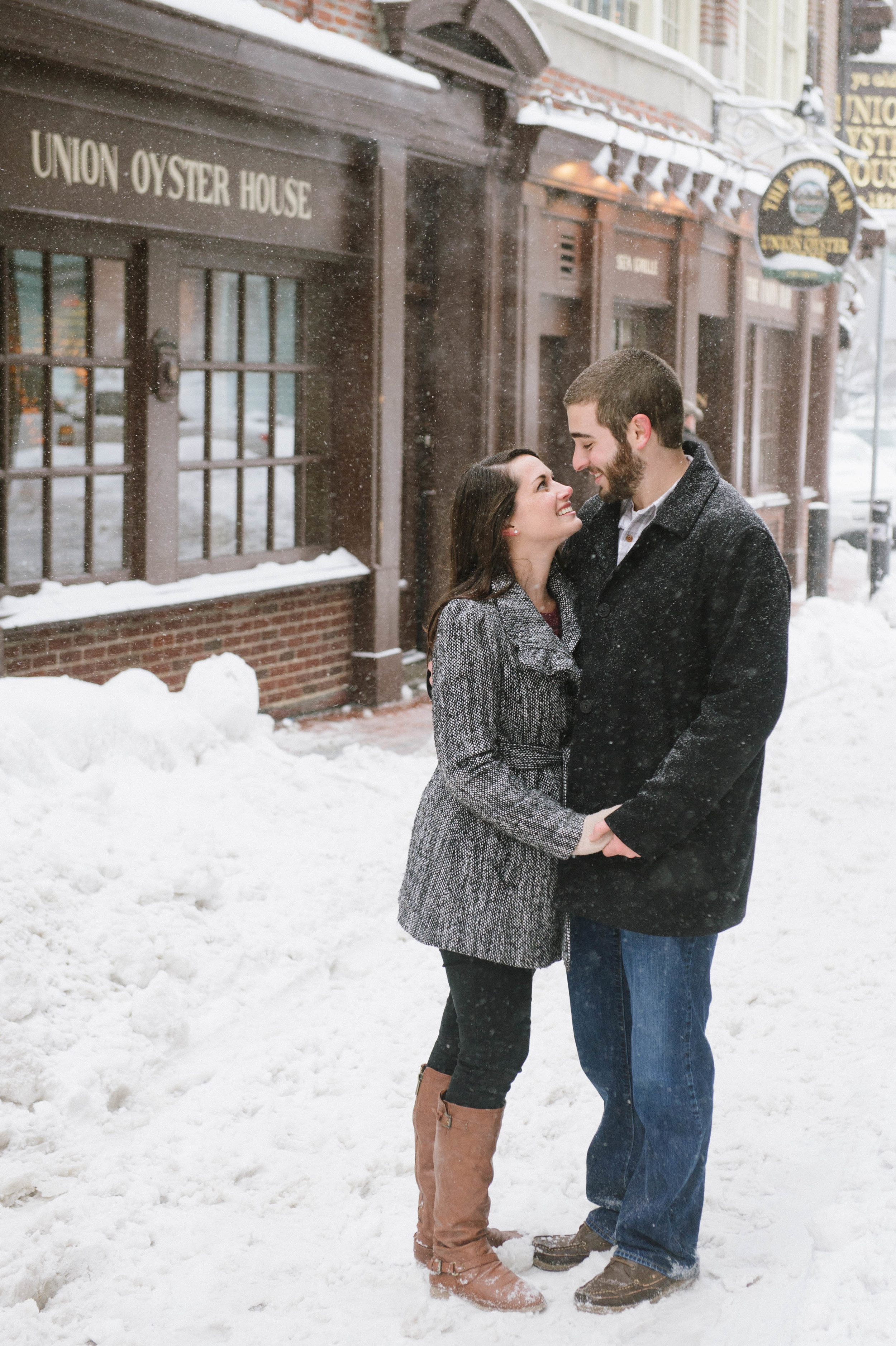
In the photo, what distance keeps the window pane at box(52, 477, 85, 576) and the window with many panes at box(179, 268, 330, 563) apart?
843 mm

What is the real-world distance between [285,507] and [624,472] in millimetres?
6794

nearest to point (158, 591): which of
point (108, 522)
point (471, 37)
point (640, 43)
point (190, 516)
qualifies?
point (108, 522)

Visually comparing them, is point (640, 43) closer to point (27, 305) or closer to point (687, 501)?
point (27, 305)

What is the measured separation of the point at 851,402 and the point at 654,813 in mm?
53411

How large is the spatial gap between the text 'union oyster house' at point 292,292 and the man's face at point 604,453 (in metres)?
4.93

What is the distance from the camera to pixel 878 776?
322 inches

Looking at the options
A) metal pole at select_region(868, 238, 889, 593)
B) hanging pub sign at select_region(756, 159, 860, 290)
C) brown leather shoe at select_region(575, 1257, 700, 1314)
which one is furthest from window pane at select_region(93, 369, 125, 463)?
metal pole at select_region(868, 238, 889, 593)

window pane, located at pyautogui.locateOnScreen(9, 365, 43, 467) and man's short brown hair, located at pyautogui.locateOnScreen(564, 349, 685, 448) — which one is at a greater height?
window pane, located at pyautogui.locateOnScreen(9, 365, 43, 467)

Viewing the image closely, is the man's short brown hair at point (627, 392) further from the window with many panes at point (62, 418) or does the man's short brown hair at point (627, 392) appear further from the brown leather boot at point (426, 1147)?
the window with many panes at point (62, 418)

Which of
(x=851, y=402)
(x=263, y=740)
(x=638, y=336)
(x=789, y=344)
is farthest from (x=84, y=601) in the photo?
(x=851, y=402)

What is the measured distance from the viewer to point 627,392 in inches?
117

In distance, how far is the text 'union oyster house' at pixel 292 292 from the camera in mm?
7496

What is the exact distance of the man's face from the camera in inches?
119

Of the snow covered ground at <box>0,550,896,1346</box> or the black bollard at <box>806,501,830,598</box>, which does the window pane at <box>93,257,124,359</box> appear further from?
the black bollard at <box>806,501,830,598</box>
